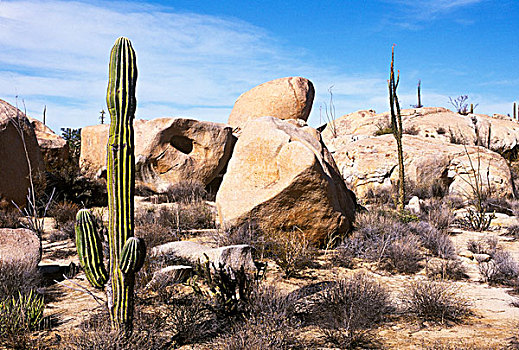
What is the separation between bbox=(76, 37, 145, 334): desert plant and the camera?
12.1 ft

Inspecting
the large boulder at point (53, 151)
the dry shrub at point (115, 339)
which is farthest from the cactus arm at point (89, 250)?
the large boulder at point (53, 151)

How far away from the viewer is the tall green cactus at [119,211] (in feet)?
12.1

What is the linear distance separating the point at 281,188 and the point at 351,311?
132 inches

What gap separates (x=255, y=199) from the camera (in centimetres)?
761

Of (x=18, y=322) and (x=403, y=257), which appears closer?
(x=18, y=322)

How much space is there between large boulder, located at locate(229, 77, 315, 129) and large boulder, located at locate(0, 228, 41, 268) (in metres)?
14.9

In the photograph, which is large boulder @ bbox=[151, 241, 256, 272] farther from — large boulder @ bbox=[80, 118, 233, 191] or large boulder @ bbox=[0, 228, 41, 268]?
large boulder @ bbox=[80, 118, 233, 191]

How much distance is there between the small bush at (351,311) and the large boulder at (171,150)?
10.5 m

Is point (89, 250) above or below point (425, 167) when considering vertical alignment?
below

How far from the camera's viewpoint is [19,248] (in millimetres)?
6156

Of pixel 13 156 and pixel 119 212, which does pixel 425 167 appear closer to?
pixel 13 156

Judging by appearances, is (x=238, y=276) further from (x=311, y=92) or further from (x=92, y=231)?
(x=311, y=92)

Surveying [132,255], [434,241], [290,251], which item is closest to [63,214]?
[290,251]

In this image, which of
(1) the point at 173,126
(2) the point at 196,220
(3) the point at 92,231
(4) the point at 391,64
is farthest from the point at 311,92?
(3) the point at 92,231
